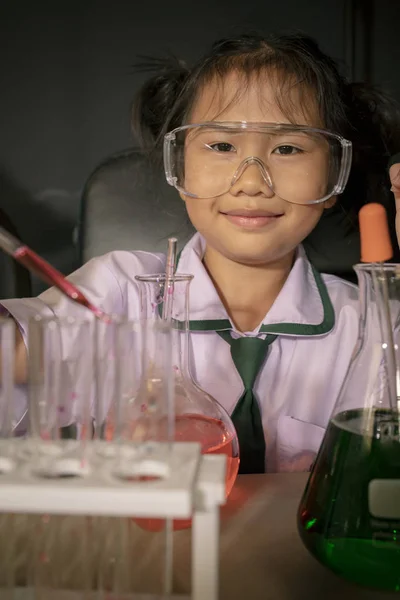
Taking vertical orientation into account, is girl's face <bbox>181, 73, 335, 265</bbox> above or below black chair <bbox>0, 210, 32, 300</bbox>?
above

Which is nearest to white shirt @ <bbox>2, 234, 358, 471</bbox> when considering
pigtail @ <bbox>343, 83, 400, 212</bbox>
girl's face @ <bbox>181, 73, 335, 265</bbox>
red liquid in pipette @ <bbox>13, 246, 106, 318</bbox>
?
girl's face @ <bbox>181, 73, 335, 265</bbox>

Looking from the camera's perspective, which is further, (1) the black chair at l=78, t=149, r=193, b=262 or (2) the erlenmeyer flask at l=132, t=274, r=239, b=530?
(1) the black chair at l=78, t=149, r=193, b=262

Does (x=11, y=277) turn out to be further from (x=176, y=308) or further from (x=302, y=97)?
(x=302, y=97)

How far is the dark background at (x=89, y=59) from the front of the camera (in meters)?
1.09

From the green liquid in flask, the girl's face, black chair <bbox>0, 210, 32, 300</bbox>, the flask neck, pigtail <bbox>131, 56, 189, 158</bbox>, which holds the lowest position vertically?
the green liquid in flask

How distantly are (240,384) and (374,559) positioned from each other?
0.53 metres

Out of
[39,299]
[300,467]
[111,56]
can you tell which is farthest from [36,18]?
[300,467]

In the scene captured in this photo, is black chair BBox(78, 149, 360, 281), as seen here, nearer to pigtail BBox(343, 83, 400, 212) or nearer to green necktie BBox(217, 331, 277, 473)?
pigtail BBox(343, 83, 400, 212)

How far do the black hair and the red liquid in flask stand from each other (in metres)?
0.58

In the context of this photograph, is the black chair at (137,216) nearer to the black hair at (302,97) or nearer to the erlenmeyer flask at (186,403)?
the black hair at (302,97)

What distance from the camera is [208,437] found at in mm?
641

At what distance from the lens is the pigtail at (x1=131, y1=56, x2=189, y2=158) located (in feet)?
3.67

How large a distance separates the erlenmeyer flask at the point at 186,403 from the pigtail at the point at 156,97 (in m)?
0.47

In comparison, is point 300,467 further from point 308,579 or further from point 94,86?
point 94,86
